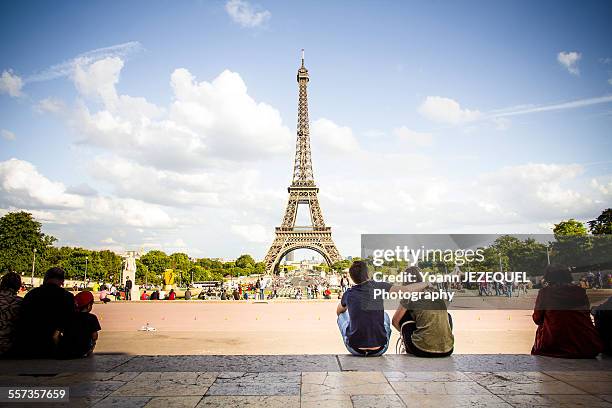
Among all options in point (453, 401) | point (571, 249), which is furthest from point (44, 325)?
point (571, 249)

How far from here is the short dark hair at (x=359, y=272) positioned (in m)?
6.50

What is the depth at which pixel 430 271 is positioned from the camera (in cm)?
859

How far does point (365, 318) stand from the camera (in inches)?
248

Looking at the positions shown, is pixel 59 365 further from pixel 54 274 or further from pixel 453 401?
pixel 453 401

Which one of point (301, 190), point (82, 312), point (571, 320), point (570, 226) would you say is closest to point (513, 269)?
point (571, 320)

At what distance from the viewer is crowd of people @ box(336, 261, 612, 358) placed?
6008 mm

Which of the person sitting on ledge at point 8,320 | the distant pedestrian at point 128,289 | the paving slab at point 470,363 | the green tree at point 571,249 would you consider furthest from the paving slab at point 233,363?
the distant pedestrian at point 128,289

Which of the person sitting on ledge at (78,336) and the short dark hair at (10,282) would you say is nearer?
the person sitting on ledge at (78,336)

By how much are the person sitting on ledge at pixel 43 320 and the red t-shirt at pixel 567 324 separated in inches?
234

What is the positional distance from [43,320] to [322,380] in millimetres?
3448

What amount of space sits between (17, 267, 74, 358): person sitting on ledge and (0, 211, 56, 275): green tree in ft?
199

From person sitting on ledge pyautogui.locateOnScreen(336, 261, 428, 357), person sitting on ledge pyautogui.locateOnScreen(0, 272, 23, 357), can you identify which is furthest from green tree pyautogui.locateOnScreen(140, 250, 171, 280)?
person sitting on ledge pyautogui.locateOnScreen(336, 261, 428, 357)

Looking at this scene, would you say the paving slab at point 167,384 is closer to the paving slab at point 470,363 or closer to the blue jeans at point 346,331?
the paving slab at point 470,363

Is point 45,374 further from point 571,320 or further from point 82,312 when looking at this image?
point 571,320
